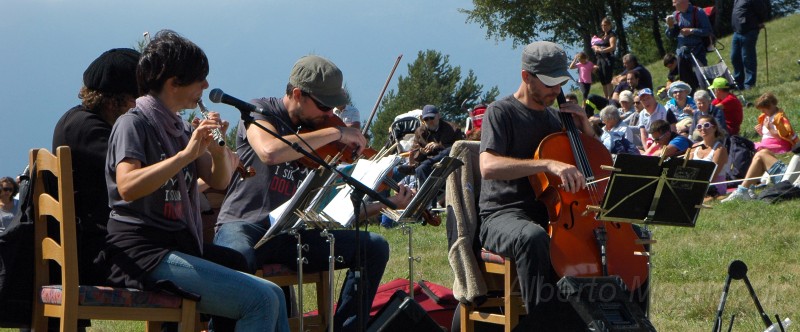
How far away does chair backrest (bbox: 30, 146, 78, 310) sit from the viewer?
3.75m

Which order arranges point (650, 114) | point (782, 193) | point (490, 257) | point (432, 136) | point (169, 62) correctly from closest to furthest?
point (169, 62), point (490, 257), point (782, 193), point (432, 136), point (650, 114)

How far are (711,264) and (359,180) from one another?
411cm

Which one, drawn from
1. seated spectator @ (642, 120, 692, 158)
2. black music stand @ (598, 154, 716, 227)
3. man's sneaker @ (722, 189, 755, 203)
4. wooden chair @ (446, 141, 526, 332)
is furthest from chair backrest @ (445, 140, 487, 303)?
seated spectator @ (642, 120, 692, 158)

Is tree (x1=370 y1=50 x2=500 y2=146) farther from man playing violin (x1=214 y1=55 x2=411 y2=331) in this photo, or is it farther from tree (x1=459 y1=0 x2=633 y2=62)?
man playing violin (x1=214 y1=55 x2=411 y2=331)

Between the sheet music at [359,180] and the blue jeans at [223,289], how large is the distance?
58 centimetres

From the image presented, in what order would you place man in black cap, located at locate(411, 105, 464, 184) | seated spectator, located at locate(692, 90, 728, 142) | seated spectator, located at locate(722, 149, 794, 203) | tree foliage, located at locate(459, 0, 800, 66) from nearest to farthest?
seated spectator, located at locate(722, 149, 794, 203), seated spectator, located at locate(692, 90, 728, 142), man in black cap, located at locate(411, 105, 464, 184), tree foliage, located at locate(459, 0, 800, 66)

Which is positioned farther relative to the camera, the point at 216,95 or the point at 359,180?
the point at 359,180

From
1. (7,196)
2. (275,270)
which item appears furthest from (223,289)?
(7,196)

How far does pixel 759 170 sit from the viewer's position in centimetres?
1052

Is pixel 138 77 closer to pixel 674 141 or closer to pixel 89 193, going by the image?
pixel 89 193

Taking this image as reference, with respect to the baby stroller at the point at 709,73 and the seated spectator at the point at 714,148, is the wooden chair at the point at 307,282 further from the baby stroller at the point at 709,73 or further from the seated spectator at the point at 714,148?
the baby stroller at the point at 709,73

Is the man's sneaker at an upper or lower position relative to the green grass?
upper

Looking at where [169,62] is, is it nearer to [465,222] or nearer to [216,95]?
[216,95]

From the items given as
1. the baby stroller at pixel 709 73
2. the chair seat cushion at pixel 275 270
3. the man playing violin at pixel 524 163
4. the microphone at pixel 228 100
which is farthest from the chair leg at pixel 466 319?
the baby stroller at pixel 709 73
